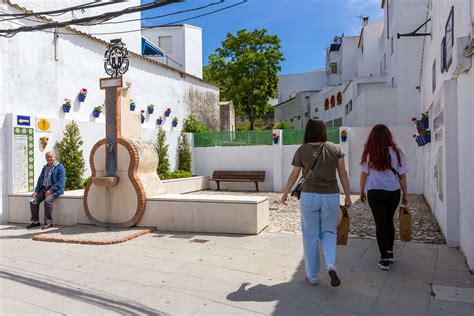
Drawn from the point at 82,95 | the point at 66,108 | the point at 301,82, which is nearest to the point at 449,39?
the point at 66,108

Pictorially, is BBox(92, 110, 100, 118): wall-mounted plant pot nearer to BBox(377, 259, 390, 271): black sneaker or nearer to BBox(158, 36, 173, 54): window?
BBox(377, 259, 390, 271): black sneaker

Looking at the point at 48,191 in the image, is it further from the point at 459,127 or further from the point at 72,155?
the point at 459,127

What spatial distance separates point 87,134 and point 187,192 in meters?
4.43

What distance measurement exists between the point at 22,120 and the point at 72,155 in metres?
1.87

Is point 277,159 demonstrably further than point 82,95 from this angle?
Yes

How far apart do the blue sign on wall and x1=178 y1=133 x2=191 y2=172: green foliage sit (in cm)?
772

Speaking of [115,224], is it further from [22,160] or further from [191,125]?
[191,125]

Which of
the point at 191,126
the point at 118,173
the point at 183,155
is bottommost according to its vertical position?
the point at 118,173

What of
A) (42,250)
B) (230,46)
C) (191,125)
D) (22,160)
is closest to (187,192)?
(191,125)

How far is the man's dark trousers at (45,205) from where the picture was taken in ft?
28.6

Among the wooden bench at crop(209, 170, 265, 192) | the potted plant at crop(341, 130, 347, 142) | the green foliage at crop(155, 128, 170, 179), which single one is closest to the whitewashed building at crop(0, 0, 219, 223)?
the green foliage at crop(155, 128, 170, 179)

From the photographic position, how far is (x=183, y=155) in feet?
56.6

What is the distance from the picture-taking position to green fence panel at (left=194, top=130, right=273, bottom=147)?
16156 millimetres

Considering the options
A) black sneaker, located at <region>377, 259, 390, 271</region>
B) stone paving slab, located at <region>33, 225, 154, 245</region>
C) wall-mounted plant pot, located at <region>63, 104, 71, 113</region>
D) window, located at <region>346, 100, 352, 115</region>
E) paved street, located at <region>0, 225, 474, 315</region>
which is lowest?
paved street, located at <region>0, 225, 474, 315</region>
